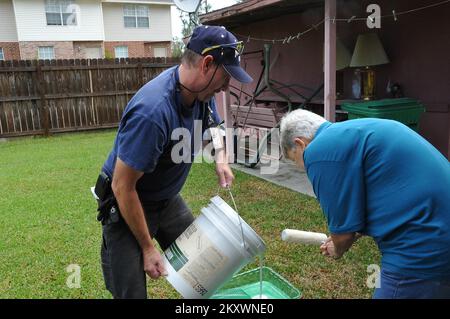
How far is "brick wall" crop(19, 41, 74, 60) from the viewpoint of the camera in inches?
819

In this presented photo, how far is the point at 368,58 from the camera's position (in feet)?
19.1

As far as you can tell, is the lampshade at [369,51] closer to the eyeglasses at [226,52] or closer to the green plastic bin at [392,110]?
the green plastic bin at [392,110]

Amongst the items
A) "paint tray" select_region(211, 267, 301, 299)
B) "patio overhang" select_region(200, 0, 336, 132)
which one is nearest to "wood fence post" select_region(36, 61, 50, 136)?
"patio overhang" select_region(200, 0, 336, 132)

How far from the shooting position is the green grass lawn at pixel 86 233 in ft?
10.8

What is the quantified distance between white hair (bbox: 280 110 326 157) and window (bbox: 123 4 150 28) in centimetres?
2361

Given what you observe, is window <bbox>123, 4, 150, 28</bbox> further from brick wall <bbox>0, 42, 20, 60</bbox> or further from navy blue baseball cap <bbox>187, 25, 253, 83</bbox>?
navy blue baseball cap <bbox>187, 25, 253, 83</bbox>

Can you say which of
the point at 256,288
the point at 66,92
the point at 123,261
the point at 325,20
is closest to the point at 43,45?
the point at 66,92

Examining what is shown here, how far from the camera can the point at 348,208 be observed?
1651 mm

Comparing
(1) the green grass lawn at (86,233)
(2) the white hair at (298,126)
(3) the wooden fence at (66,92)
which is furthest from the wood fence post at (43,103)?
(2) the white hair at (298,126)

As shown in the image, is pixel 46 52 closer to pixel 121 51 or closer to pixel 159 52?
pixel 121 51

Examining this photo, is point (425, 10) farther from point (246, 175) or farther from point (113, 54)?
point (113, 54)

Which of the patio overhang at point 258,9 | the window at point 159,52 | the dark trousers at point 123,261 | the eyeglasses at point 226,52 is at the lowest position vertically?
the dark trousers at point 123,261

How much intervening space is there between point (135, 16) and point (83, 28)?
3.31 meters

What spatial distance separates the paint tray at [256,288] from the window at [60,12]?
2121 cm
